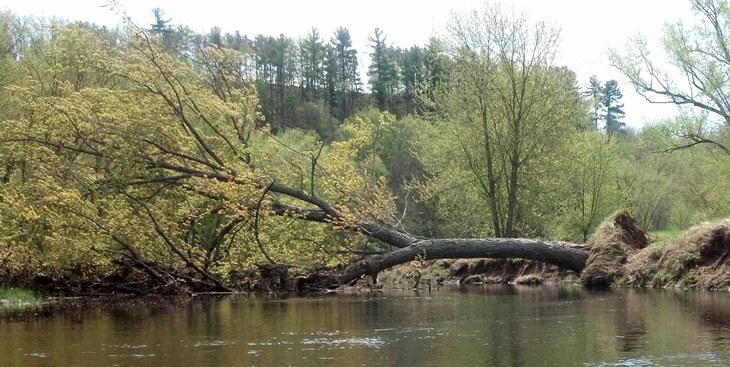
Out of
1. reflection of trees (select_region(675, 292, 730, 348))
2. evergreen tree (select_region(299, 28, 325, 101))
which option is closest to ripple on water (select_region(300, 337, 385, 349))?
reflection of trees (select_region(675, 292, 730, 348))


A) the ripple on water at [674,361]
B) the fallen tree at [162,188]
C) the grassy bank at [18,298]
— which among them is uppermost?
the fallen tree at [162,188]

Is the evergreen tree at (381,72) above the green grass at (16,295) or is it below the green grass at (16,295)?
above

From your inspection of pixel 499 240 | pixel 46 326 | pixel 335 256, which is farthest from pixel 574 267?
pixel 46 326

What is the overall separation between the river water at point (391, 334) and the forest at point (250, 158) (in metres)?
4.93

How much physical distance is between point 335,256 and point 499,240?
5862 mm

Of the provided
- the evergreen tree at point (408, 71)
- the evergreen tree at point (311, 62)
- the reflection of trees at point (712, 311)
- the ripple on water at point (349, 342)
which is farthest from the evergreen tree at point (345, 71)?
the ripple on water at point (349, 342)

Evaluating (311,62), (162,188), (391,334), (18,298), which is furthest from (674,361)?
(311,62)

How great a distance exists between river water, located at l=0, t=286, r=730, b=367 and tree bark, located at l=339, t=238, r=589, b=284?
5.20m

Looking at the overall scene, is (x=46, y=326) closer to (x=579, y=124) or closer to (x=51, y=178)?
(x=51, y=178)

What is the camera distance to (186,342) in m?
11.7

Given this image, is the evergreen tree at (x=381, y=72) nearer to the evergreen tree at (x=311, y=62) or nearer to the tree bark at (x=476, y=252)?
the evergreen tree at (x=311, y=62)

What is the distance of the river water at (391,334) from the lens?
9516 mm

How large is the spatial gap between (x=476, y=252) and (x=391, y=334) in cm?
1420

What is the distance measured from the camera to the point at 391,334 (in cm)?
1263
